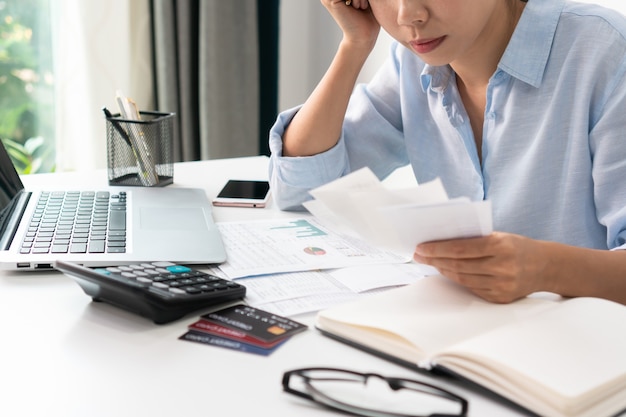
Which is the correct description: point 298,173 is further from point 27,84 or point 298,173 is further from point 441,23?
point 27,84

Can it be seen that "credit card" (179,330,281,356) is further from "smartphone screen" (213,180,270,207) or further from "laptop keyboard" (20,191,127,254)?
"smartphone screen" (213,180,270,207)

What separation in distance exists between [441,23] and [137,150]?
0.62 metres

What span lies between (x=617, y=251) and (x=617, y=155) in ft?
0.54

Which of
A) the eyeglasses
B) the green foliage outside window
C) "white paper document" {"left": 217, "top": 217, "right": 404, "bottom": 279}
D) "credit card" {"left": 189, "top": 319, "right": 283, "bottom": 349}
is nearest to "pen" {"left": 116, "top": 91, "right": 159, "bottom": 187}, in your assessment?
"white paper document" {"left": 217, "top": 217, "right": 404, "bottom": 279}

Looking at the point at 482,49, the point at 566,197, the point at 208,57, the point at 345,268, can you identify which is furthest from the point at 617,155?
the point at 208,57

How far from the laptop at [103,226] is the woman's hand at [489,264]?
0.32 meters

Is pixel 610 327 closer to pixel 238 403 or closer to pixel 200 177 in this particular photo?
pixel 238 403

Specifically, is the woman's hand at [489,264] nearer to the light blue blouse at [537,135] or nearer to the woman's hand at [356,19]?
the light blue blouse at [537,135]

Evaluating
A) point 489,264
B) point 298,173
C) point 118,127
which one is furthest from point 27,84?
point 489,264

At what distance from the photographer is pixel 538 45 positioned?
3.62 ft

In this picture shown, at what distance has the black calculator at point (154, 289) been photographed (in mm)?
791

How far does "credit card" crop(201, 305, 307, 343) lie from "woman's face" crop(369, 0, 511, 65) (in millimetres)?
485

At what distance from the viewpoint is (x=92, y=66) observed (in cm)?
250

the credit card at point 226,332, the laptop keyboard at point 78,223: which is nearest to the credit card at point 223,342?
the credit card at point 226,332
